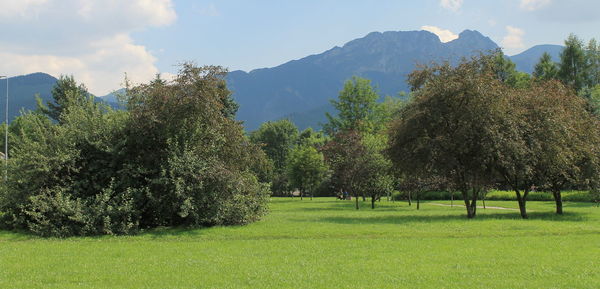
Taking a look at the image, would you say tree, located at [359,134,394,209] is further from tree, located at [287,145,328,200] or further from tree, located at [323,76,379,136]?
tree, located at [323,76,379,136]

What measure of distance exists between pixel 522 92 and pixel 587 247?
15.9 meters

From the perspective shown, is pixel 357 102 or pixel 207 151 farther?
pixel 357 102

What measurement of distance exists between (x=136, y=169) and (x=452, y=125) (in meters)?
17.4

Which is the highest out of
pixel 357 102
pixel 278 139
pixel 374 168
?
pixel 357 102

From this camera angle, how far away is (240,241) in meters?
18.7

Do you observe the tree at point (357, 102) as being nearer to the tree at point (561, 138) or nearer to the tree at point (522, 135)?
the tree at point (561, 138)

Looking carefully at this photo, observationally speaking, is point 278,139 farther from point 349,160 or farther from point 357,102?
point 349,160

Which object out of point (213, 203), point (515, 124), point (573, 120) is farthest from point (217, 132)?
point (573, 120)

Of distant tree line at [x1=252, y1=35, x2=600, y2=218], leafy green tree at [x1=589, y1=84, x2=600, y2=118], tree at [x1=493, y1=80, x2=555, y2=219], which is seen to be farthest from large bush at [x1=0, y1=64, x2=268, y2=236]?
leafy green tree at [x1=589, y1=84, x2=600, y2=118]

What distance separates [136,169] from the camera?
79.0ft

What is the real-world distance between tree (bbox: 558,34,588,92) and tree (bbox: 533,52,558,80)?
1.00m

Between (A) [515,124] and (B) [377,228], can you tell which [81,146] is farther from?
(A) [515,124]

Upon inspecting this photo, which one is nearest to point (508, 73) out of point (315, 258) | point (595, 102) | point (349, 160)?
point (595, 102)

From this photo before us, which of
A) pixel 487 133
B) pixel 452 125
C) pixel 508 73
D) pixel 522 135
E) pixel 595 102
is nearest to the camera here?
pixel 487 133
